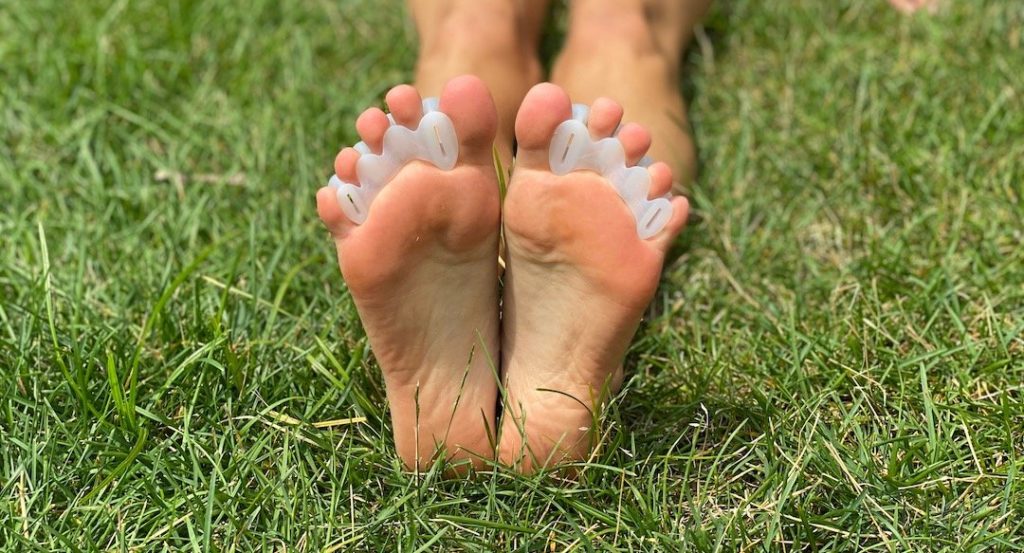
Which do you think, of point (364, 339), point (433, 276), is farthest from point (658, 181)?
point (364, 339)

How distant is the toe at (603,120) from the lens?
1020 millimetres

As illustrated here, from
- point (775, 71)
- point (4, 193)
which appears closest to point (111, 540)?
point (4, 193)

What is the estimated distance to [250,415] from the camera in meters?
1.23

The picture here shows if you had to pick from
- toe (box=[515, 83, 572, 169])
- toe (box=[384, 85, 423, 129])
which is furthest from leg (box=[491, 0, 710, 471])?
toe (box=[384, 85, 423, 129])

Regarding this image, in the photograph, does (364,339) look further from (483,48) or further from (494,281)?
(483,48)

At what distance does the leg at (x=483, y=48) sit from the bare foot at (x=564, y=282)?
1.24ft

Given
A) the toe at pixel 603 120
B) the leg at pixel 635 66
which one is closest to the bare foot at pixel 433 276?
the toe at pixel 603 120

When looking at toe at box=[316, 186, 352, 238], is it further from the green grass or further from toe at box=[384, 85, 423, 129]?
the green grass

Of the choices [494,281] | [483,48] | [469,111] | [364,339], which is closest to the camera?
[469,111]

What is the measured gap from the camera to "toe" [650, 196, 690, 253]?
3.41 feet

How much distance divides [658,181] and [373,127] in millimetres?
311

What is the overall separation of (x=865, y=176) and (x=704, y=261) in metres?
0.34

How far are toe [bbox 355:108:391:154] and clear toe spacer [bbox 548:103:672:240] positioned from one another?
0.59ft

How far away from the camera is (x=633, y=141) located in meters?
1.03
